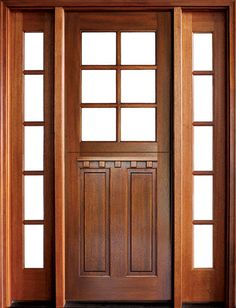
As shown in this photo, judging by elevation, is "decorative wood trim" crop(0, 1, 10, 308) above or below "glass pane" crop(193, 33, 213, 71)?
below

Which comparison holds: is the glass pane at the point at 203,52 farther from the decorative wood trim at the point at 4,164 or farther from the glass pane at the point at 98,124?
the decorative wood trim at the point at 4,164

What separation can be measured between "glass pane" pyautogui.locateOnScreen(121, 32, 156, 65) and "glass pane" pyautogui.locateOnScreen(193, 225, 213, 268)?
1.15 meters

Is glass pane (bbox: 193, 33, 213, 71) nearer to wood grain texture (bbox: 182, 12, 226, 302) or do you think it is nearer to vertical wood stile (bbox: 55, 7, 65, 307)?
wood grain texture (bbox: 182, 12, 226, 302)

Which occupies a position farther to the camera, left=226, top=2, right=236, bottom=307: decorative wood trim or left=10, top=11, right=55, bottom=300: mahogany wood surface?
left=10, top=11, right=55, bottom=300: mahogany wood surface

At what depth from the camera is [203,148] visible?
272 cm

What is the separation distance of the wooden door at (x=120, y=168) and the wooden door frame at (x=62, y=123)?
0.06 m

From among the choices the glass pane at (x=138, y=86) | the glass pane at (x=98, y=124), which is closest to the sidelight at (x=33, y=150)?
the glass pane at (x=98, y=124)

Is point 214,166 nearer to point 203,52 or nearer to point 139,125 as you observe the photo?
point 139,125

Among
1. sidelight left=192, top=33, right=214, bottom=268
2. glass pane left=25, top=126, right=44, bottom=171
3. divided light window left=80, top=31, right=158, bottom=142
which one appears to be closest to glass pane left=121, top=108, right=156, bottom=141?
divided light window left=80, top=31, right=158, bottom=142

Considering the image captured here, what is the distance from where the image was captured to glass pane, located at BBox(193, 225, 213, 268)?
8.90 feet

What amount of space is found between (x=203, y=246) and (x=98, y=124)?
1.06 meters

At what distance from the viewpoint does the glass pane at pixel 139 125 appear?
271cm

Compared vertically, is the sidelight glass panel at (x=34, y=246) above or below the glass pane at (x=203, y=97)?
below

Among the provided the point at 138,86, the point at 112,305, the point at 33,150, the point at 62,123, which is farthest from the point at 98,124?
the point at 112,305
